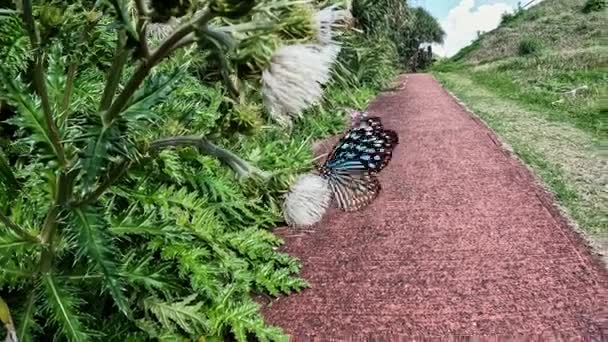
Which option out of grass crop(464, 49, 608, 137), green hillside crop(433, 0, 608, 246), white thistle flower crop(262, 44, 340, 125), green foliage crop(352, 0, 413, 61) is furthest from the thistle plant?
green foliage crop(352, 0, 413, 61)

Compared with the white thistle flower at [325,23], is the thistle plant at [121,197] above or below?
below

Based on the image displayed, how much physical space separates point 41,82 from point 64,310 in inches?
30.8

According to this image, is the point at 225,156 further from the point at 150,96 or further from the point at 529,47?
the point at 529,47

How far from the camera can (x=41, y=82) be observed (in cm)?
161

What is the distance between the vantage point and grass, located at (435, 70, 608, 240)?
4727 mm

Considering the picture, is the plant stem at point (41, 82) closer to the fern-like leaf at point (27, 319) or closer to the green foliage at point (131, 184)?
the green foliage at point (131, 184)

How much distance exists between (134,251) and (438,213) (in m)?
2.85

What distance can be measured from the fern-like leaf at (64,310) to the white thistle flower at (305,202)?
7.16ft

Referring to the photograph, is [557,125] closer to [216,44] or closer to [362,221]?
[362,221]

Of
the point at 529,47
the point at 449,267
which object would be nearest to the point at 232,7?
the point at 449,267

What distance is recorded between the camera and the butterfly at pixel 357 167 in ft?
17.5

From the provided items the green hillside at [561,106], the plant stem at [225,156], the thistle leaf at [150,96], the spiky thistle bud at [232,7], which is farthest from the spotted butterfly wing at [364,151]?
the spiky thistle bud at [232,7]

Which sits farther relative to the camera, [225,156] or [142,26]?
[225,156]

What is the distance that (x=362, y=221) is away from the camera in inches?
196
